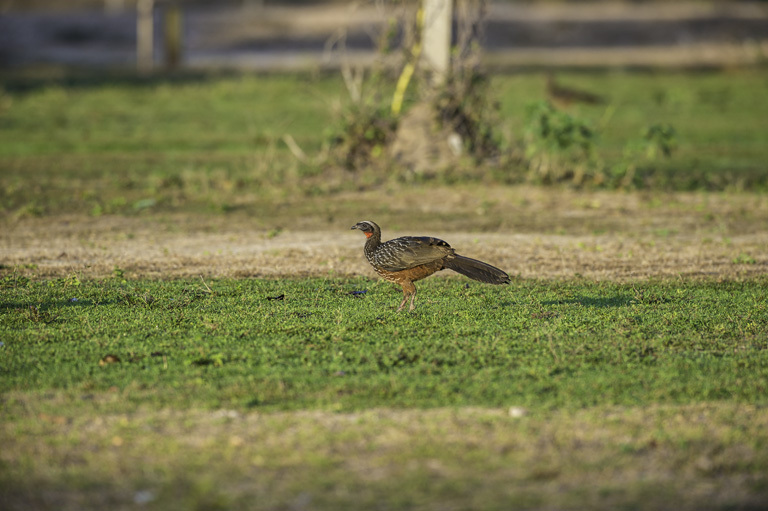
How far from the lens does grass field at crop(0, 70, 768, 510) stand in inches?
202

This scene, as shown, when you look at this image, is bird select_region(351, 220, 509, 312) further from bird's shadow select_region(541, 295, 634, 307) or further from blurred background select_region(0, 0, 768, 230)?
blurred background select_region(0, 0, 768, 230)

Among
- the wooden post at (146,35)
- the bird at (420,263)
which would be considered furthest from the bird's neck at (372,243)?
the wooden post at (146,35)

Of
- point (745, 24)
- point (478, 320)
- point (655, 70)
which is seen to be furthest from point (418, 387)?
point (745, 24)

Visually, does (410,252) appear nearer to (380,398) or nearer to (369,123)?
(380,398)

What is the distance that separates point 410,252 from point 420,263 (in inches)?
5.1

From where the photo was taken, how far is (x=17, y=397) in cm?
626

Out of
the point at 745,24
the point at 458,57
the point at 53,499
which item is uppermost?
the point at 745,24

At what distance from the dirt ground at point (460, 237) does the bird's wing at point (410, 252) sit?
1.85 metres

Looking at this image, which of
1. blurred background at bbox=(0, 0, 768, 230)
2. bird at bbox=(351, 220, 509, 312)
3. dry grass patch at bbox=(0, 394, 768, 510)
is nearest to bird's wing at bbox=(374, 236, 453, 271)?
bird at bbox=(351, 220, 509, 312)

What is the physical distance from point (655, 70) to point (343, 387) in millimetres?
33970

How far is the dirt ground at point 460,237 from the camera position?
33.7ft

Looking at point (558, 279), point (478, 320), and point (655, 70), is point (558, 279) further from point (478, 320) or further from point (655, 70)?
point (655, 70)

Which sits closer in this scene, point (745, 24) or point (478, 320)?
point (478, 320)

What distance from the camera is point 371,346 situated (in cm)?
736
